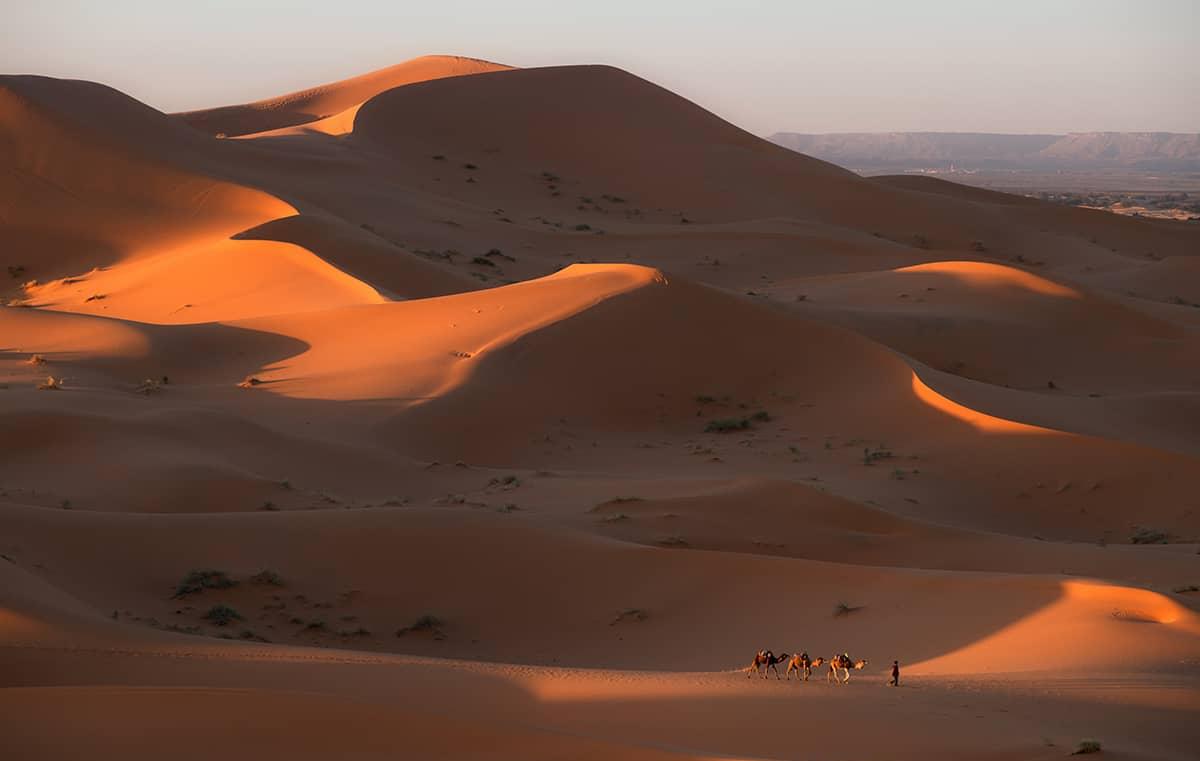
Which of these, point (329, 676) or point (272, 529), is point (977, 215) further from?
point (329, 676)

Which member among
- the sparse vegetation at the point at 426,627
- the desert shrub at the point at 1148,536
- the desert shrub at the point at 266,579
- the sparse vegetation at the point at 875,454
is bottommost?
the desert shrub at the point at 1148,536

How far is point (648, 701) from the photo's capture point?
6.73 m

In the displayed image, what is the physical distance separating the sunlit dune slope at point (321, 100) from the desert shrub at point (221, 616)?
54.2 metres

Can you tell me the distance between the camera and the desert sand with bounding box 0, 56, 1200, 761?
21.5ft

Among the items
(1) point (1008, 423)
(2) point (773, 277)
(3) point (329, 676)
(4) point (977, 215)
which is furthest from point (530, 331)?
(4) point (977, 215)

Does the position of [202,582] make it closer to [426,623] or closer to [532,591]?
[426,623]

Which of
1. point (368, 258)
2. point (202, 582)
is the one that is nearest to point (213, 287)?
point (368, 258)

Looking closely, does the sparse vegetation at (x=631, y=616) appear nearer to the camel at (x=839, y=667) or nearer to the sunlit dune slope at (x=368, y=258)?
the camel at (x=839, y=667)

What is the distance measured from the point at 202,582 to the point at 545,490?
4.61 metres

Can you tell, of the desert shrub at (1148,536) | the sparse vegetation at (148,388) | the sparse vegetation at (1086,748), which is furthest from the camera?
the sparse vegetation at (148,388)

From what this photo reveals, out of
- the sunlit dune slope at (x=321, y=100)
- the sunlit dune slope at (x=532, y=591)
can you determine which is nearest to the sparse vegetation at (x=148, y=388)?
the sunlit dune slope at (x=532, y=591)

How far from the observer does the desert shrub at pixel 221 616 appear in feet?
32.3

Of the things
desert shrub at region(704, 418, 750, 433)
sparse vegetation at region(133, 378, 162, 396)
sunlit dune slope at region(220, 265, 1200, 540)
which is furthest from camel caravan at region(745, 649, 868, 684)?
sparse vegetation at region(133, 378, 162, 396)

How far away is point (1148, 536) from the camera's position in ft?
45.8
